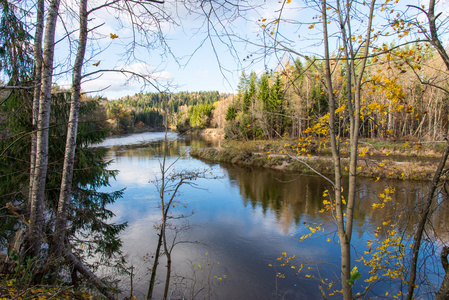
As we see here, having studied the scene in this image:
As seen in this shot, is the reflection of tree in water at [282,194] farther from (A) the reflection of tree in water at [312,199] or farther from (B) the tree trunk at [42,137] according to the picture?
(B) the tree trunk at [42,137]

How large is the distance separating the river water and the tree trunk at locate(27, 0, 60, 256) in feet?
8.38

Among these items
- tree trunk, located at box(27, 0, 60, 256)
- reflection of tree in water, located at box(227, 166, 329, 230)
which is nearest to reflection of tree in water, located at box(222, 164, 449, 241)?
A: reflection of tree in water, located at box(227, 166, 329, 230)

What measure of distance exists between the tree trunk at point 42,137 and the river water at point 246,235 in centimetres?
255

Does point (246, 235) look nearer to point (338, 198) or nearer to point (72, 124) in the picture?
point (338, 198)

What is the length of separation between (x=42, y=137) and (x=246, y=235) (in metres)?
7.91

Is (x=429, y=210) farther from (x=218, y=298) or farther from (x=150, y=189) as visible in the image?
(x=150, y=189)

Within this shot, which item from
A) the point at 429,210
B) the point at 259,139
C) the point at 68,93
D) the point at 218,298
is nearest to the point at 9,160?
the point at 68,93

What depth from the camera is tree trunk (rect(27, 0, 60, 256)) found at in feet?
11.3

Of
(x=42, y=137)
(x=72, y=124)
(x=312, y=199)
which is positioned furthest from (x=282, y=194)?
(x=42, y=137)

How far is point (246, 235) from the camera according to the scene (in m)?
9.88

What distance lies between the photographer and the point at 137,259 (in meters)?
8.20

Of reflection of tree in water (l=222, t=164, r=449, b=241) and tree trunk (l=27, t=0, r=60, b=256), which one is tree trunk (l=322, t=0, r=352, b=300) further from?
reflection of tree in water (l=222, t=164, r=449, b=241)

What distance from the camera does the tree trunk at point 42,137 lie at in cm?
343

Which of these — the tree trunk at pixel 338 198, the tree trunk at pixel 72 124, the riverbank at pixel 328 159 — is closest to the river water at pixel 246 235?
the tree trunk at pixel 338 198
